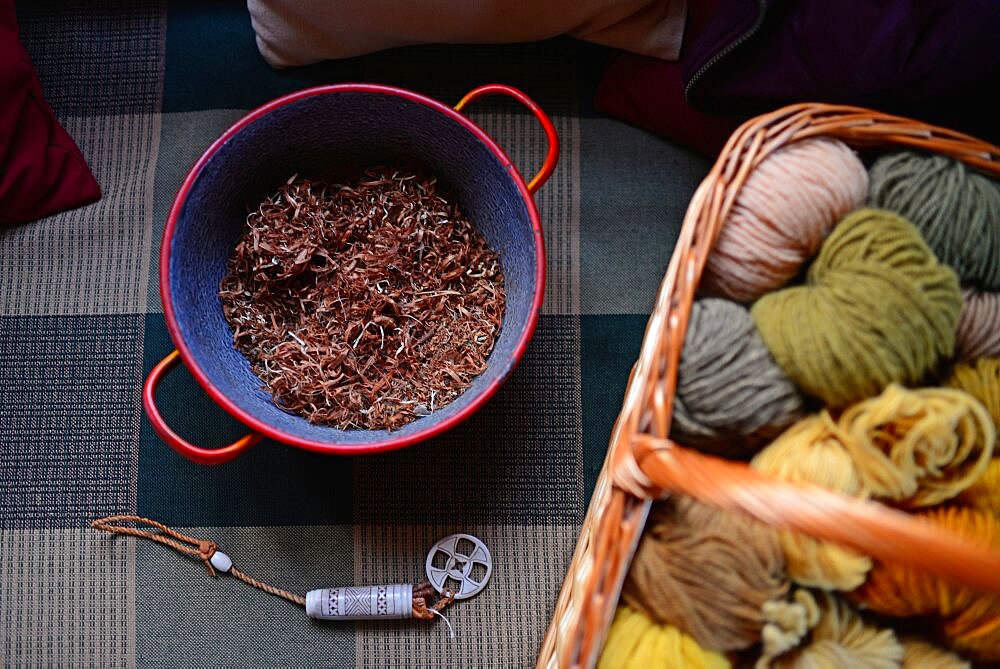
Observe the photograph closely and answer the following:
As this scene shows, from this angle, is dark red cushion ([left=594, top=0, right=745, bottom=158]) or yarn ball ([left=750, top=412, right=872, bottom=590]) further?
dark red cushion ([left=594, top=0, right=745, bottom=158])

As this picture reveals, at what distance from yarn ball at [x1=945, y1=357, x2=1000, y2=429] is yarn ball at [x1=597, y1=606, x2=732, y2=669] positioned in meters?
0.33

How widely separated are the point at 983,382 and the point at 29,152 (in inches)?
42.0

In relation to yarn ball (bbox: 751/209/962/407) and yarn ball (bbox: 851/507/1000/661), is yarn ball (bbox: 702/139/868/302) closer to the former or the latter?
yarn ball (bbox: 751/209/962/407)

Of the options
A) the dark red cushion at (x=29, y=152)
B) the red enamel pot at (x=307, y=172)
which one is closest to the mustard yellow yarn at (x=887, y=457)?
the red enamel pot at (x=307, y=172)

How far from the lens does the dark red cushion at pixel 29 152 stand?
37.0 inches

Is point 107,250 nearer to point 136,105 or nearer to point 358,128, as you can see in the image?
point 136,105

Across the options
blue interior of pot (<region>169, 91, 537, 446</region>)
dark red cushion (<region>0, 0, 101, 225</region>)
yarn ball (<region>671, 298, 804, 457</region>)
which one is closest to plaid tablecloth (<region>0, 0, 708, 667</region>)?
dark red cushion (<region>0, 0, 101, 225</region>)

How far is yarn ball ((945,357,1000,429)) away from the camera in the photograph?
72cm

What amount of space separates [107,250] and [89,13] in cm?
33

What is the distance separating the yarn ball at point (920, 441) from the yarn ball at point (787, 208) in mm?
151

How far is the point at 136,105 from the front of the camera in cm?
103

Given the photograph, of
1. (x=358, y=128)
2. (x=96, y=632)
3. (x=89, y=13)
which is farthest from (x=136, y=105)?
(x=96, y=632)

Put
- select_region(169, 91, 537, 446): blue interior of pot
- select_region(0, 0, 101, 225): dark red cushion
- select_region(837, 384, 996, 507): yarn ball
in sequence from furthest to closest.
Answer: select_region(0, 0, 101, 225): dark red cushion → select_region(169, 91, 537, 446): blue interior of pot → select_region(837, 384, 996, 507): yarn ball

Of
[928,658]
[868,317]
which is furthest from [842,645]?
[868,317]
